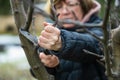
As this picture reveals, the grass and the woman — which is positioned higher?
the woman

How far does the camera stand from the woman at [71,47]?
2.82 m

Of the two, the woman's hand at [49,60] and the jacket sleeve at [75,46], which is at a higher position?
the jacket sleeve at [75,46]

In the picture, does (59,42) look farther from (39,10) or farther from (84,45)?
(39,10)

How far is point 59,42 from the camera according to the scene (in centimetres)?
291

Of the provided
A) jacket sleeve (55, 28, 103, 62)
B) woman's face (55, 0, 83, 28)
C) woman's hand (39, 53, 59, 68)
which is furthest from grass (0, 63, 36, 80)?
jacket sleeve (55, 28, 103, 62)

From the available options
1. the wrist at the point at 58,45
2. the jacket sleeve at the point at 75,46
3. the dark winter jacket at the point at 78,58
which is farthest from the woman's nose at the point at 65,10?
the wrist at the point at 58,45

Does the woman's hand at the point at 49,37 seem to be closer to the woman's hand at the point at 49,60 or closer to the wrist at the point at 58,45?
the wrist at the point at 58,45

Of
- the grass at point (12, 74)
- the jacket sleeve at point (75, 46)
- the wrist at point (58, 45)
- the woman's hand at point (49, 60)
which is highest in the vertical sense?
the wrist at point (58, 45)

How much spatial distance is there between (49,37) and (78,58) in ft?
1.64

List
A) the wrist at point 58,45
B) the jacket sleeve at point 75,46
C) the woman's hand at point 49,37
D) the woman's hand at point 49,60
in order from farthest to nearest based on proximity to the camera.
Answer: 1. the woman's hand at point 49,60
2. the jacket sleeve at point 75,46
3. the wrist at point 58,45
4. the woman's hand at point 49,37

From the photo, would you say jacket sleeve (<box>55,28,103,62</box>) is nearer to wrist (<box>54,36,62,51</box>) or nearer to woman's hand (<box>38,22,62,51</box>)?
wrist (<box>54,36,62,51</box>)

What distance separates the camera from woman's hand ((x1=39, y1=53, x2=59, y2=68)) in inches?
129

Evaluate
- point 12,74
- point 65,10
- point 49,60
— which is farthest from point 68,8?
point 12,74

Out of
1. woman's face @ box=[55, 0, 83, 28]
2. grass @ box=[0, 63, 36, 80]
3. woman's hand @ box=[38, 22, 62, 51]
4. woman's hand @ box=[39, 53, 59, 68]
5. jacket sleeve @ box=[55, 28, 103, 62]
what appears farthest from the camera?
grass @ box=[0, 63, 36, 80]
